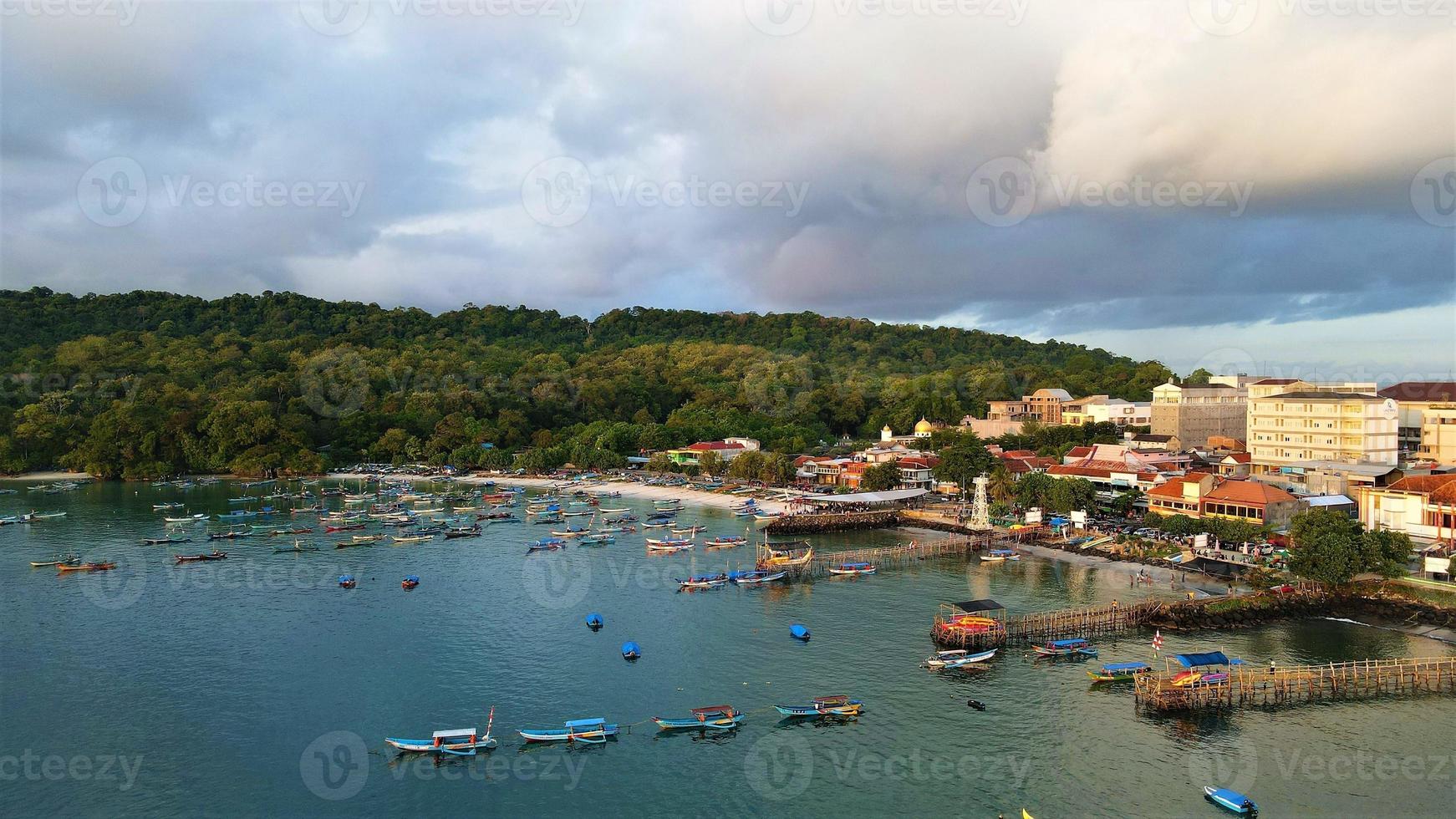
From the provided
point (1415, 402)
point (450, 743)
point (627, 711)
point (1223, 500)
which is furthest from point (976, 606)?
point (1415, 402)

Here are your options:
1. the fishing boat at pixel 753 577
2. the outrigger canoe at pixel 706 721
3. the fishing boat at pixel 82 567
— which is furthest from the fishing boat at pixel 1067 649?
the fishing boat at pixel 82 567

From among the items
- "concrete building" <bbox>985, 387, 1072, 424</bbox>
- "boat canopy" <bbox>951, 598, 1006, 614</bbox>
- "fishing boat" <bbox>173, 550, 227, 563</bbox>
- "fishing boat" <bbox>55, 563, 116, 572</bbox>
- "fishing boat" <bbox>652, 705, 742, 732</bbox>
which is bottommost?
"fishing boat" <bbox>652, 705, 742, 732</bbox>

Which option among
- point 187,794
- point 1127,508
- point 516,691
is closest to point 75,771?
point 187,794

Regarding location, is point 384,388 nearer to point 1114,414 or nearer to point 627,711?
point 1114,414

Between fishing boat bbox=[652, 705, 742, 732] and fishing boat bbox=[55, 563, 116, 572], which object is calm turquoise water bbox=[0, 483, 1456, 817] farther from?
fishing boat bbox=[55, 563, 116, 572]

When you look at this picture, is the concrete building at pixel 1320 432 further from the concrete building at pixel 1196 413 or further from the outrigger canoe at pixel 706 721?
the outrigger canoe at pixel 706 721

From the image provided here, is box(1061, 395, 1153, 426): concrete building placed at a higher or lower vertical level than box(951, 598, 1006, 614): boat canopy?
higher

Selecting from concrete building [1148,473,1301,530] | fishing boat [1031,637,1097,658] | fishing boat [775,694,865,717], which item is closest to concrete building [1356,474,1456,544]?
concrete building [1148,473,1301,530]
